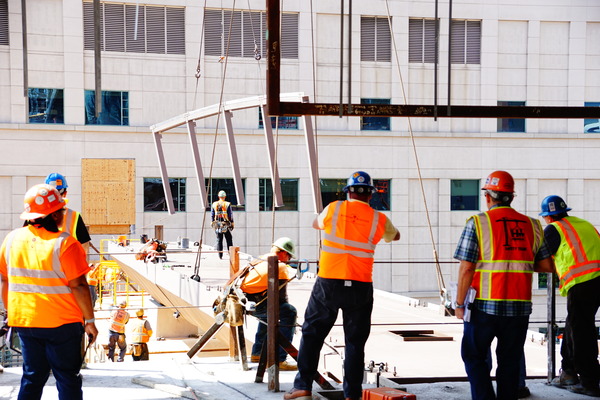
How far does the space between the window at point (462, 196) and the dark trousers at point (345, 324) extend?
3142 cm

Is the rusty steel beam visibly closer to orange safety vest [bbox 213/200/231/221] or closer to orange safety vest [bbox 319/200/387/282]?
orange safety vest [bbox 319/200/387/282]

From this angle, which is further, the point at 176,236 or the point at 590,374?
the point at 176,236

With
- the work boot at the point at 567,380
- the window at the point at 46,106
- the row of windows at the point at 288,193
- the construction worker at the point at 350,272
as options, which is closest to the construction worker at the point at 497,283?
the construction worker at the point at 350,272

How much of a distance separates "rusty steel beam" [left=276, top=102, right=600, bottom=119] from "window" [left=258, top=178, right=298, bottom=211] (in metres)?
28.3

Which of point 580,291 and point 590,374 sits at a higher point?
point 580,291

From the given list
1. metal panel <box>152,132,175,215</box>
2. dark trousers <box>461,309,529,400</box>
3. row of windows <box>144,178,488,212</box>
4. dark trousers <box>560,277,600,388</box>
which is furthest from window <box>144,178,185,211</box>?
dark trousers <box>461,309,529,400</box>

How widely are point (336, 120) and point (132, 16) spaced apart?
1062cm

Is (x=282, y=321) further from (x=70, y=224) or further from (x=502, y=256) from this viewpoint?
(x=502, y=256)

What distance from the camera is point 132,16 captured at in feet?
115

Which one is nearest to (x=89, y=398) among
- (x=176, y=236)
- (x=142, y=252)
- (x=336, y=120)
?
(x=142, y=252)

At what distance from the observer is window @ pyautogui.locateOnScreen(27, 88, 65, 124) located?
111 feet

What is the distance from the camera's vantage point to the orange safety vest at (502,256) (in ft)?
Answer: 19.1

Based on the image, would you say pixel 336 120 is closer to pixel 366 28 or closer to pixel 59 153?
pixel 366 28

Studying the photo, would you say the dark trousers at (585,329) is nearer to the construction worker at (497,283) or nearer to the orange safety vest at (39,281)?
the construction worker at (497,283)
